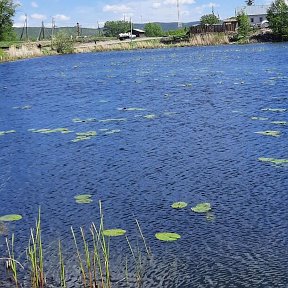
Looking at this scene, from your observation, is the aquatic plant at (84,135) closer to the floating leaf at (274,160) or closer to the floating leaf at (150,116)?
the floating leaf at (150,116)

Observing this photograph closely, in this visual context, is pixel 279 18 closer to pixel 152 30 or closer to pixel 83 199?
pixel 152 30

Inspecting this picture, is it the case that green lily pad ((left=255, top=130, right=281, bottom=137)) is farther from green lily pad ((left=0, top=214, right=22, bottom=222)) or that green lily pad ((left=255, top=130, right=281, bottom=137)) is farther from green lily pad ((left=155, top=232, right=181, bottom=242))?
green lily pad ((left=0, top=214, right=22, bottom=222))

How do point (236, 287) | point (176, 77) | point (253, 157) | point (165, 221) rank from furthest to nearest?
point (176, 77), point (253, 157), point (165, 221), point (236, 287)

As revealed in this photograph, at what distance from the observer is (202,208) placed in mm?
10383

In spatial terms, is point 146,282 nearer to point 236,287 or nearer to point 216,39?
point 236,287

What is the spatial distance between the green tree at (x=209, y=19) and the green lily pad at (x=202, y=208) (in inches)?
5264

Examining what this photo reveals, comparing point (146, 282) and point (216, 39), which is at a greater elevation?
point (216, 39)

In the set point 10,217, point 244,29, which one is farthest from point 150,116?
point 244,29

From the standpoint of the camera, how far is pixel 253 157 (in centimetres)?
1392

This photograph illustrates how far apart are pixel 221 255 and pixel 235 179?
13.4 ft

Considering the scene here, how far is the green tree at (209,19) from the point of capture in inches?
5527

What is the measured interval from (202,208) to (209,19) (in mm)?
136823

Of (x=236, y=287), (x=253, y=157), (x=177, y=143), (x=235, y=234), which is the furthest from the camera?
(x=177, y=143)

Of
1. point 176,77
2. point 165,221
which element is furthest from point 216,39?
point 165,221
